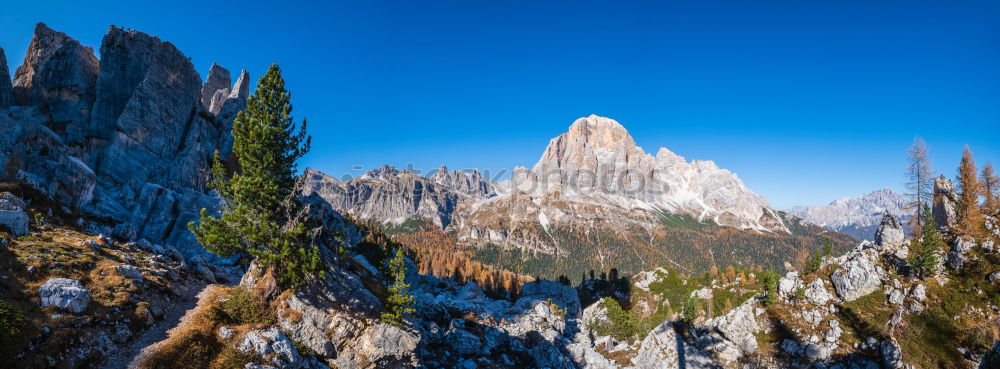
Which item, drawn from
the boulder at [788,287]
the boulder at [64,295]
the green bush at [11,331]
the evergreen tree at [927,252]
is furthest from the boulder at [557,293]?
the green bush at [11,331]

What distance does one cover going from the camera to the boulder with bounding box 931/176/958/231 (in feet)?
190

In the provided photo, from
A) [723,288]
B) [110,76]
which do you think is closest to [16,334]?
[110,76]

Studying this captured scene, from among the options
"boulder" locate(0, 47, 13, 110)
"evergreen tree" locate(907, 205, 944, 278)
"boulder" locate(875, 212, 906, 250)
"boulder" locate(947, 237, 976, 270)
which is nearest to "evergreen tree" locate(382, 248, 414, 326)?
"evergreen tree" locate(907, 205, 944, 278)

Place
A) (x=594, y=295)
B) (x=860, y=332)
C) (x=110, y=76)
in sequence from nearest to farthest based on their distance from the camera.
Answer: (x=860, y=332) < (x=110, y=76) < (x=594, y=295)

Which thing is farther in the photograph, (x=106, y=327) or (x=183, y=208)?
(x=183, y=208)

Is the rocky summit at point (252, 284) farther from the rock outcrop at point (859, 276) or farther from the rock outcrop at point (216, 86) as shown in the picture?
the rock outcrop at point (216, 86)

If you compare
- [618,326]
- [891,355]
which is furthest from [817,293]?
[618,326]

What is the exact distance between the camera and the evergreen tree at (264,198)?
90.3 ft

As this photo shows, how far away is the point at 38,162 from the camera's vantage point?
44938mm

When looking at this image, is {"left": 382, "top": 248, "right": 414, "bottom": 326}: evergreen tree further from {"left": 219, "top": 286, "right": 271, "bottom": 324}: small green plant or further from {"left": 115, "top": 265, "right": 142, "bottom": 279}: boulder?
{"left": 115, "top": 265, "right": 142, "bottom": 279}: boulder

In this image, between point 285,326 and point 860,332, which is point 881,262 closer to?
point 860,332

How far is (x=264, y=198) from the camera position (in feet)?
95.2

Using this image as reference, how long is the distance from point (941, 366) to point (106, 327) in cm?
8099

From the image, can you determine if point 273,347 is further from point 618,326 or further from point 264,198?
point 618,326
